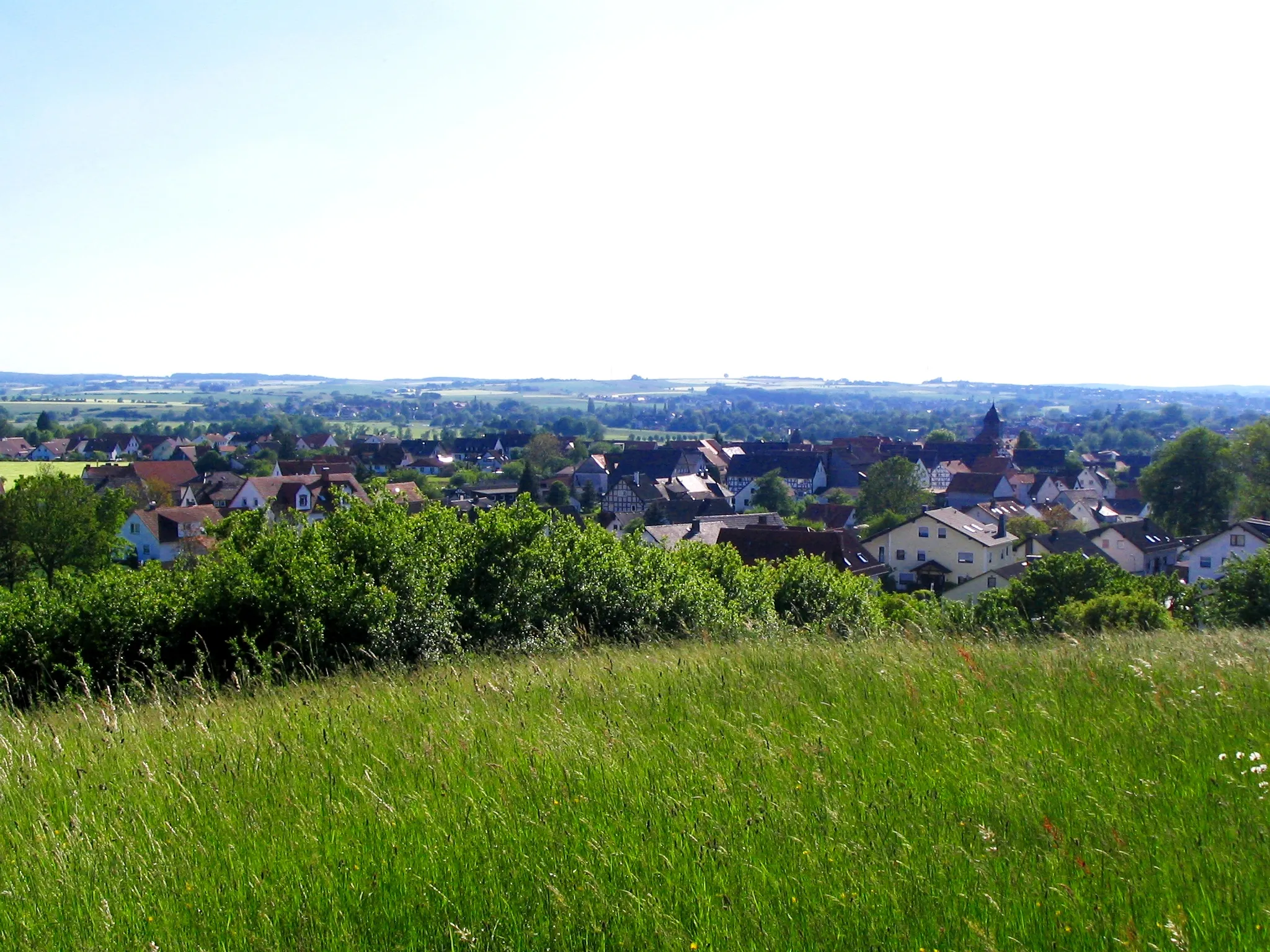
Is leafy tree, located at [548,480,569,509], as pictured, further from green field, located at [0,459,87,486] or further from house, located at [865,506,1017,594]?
green field, located at [0,459,87,486]

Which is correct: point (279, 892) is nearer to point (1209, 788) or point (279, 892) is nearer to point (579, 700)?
point (579, 700)

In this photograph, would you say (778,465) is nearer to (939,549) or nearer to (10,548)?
(939,549)

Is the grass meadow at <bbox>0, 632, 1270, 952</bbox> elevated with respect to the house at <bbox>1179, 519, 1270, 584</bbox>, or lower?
elevated

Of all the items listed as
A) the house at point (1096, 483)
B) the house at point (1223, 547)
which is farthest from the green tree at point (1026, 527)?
the house at point (1096, 483)

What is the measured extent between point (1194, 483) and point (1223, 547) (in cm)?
1526

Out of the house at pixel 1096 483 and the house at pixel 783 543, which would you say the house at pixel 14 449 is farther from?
the house at pixel 1096 483

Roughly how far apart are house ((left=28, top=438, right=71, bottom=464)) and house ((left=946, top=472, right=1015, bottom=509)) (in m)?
95.5

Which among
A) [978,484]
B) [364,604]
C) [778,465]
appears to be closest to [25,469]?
[778,465]

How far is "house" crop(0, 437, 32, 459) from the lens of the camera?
112m

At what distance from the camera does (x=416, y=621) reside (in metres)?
10.4

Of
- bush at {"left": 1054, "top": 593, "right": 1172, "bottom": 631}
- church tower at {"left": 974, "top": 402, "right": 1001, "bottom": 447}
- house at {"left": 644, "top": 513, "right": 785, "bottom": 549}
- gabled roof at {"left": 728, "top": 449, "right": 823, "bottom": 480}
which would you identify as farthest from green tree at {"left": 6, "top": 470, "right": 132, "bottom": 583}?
church tower at {"left": 974, "top": 402, "right": 1001, "bottom": 447}

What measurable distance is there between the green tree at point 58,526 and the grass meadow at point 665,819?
34.8 metres

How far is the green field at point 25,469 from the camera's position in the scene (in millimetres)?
80375

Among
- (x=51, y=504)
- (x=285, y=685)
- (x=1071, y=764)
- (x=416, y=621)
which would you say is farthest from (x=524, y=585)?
(x=51, y=504)
